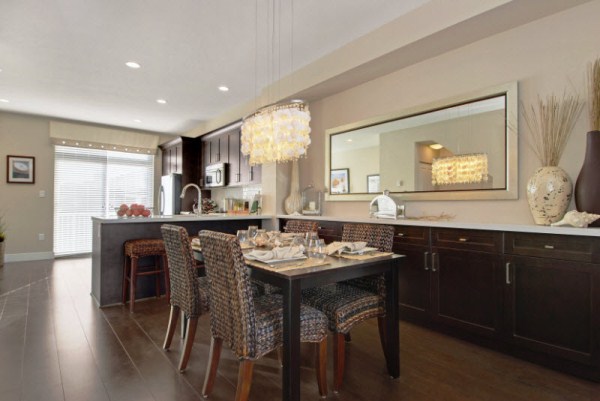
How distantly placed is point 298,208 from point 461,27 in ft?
9.19

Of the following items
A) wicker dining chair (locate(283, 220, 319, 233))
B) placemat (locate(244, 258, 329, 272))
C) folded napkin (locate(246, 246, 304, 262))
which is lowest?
placemat (locate(244, 258, 329, 272))

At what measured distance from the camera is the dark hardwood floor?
188 cm

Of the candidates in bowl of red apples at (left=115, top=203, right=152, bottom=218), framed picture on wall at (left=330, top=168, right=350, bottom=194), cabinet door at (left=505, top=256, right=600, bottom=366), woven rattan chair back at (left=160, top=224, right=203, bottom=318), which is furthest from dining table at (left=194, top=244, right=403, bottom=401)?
bowl of red apples at (left=115, top=203, right=152, bottom=218)

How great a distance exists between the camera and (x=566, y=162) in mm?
2432

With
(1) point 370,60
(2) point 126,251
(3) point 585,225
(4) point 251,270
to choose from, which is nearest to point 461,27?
(1) point 370,60

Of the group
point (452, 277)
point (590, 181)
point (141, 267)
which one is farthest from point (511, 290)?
point (141, 267)

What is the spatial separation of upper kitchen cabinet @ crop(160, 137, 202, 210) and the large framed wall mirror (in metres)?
3.77

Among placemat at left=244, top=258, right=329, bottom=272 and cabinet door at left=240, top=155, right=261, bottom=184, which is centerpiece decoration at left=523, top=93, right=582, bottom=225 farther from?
cabinet door at left=240, top=155, right=261, bottom=184

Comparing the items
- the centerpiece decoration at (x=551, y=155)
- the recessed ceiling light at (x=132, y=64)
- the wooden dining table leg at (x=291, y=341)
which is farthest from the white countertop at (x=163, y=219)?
the centerpiece decoration at (x=551, y=155)

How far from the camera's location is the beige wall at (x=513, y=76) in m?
2.38

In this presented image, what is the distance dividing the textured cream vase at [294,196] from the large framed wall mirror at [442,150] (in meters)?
0.71

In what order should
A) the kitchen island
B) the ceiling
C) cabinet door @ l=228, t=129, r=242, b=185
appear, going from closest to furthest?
the ceiling, the kitchen island, cabinet door @ l=228, t=129, r=242, b=185

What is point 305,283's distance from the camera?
1.69 meters

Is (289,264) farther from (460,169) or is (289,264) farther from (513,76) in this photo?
(513,76)
